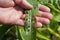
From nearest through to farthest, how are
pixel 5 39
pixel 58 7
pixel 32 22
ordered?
pixel 32 22 → pixel 58 7 → pixel 5 39

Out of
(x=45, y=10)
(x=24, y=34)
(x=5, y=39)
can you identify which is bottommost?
(x=5, y=39)

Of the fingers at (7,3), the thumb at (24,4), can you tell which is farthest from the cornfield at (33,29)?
the fingers at (7,3)

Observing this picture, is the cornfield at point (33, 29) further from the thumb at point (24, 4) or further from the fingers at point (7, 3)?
the fingers at point (7, 3)

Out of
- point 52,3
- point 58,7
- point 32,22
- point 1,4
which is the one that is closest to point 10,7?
point 1,4

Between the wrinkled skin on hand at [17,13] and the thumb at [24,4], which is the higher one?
the thumb at [24,4]

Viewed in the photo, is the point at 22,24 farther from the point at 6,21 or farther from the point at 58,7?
the point at 58,7

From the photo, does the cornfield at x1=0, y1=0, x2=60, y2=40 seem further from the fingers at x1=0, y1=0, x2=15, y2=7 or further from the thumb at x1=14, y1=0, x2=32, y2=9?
the fingers at x1=0, y1=0, x2=15, y2=7

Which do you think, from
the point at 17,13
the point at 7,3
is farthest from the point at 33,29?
the point at 7,3
